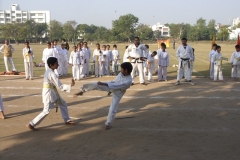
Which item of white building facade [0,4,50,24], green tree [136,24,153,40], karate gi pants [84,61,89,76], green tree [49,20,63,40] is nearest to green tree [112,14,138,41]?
green tree [136,24,153,40]

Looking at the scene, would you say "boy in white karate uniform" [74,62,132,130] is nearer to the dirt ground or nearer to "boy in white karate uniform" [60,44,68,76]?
the dirt ground

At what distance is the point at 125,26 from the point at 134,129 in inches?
2910

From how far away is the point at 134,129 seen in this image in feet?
19.9

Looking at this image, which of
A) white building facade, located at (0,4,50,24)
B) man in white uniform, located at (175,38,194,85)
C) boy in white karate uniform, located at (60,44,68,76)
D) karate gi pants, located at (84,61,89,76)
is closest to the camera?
man in white uniform, located at (175,38,194,85)

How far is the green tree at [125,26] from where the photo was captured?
75.6m

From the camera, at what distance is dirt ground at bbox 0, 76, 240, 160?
483cm

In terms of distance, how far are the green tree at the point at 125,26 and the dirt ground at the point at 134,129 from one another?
65.8 meters

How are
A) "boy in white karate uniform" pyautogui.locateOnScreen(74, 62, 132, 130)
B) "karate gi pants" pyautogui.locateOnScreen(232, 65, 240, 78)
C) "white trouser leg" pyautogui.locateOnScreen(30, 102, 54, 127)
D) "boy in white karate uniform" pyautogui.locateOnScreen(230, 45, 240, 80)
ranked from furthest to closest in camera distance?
"karate gi pants" pyautogui.locateOnScreen(232, 65, 240, 78)
"boy in white karate uniform" pyautogui.locateOnScreen(230, 45, 240, 80)
"white trouser leg" pyautogui.locateOnScreen(30, 102, 54, 127)
"boy in white karate uniform" pyautogui.locateOnScreen(74, 62, 132, 130)

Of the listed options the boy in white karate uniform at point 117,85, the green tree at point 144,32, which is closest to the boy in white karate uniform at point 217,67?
the boy in white karate uniform at point 117,85

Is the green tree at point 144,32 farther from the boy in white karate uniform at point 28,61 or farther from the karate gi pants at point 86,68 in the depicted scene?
the boy in white karate uniform at point 28,61

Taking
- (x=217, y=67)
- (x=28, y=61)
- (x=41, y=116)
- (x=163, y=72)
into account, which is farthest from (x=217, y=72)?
(x=41, y=116)

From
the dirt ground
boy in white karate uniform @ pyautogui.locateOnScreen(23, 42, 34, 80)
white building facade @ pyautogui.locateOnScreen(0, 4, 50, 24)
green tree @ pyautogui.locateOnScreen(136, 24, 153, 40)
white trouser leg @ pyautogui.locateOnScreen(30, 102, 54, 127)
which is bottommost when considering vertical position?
the dirt ground

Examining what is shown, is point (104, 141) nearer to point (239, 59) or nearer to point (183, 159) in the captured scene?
point (183, 159)

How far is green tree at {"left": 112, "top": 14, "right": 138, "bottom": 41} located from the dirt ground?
65818 mm
